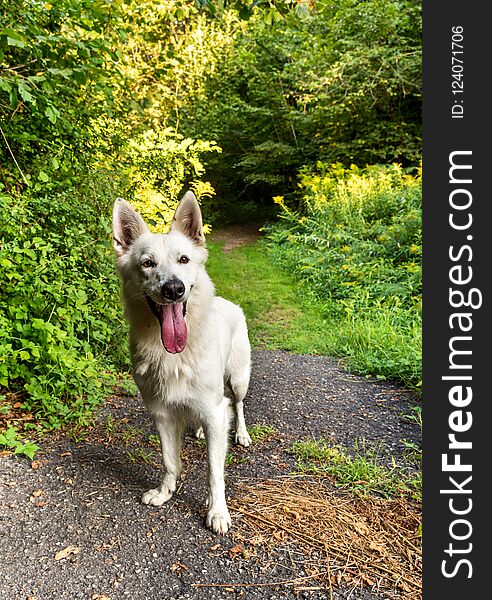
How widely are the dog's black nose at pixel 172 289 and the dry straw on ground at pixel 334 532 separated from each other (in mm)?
1299

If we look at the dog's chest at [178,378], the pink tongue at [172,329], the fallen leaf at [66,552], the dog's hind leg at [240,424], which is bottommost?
the fallen leaf at [66,552]

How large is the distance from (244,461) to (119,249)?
1.68 metres

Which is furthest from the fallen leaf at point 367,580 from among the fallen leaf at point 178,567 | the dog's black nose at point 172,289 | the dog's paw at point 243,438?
the dog's black nose at point 172,289

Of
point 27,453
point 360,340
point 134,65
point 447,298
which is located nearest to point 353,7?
point 134,65

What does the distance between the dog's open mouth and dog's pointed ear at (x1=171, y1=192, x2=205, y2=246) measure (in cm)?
45

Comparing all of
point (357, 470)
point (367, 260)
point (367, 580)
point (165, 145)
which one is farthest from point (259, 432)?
point (367, 260)

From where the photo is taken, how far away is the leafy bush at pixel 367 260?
470 centimetres

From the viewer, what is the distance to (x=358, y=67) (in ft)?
33.9

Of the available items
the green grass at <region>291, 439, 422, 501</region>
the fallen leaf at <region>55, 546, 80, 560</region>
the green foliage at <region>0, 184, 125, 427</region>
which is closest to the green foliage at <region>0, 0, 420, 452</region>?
the green foliage at <region>0, 184, 125, 427</region>

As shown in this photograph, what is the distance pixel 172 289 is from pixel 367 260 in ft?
17.8

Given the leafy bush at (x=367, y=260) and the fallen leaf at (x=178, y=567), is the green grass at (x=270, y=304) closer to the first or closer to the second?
the leafy bush at (x=367, y=260)

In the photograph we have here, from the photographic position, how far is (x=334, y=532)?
2.30m

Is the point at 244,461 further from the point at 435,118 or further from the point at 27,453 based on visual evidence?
the point at 435,118

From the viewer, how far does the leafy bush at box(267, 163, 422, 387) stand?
470 centimetres
